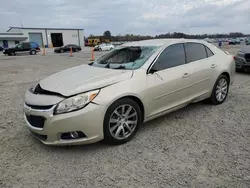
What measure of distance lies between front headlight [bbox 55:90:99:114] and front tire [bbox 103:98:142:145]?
0.32 metres

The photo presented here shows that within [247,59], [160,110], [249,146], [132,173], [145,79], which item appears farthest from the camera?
[247,59]

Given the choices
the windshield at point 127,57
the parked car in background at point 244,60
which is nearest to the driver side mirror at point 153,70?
the windshield at point 127,57

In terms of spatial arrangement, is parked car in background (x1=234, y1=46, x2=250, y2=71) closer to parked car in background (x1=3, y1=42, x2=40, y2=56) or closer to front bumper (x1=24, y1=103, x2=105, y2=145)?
front bumper (x1=24, y1=103, x2=105, y2=145)

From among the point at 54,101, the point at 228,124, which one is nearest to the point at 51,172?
the point at 54,101

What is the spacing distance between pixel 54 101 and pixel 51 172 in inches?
34.4

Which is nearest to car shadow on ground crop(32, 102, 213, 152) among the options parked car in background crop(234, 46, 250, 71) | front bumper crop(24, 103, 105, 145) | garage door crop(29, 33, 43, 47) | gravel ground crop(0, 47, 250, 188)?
gravel ground crop(0, 47, 250, 188)

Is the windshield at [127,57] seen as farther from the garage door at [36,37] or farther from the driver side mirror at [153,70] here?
the garage door at [36,37]

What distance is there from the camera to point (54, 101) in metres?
2.81

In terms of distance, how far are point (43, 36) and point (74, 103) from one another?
190ft

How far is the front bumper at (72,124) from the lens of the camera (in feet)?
9.01

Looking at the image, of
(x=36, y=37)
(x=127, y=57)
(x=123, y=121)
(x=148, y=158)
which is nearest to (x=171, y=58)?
(x=127, y=57)

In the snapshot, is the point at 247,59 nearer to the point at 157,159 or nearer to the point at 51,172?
the point at 157,159

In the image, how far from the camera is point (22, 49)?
28.3 metres

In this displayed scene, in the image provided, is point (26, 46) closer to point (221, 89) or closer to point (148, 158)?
point (221, 89)
